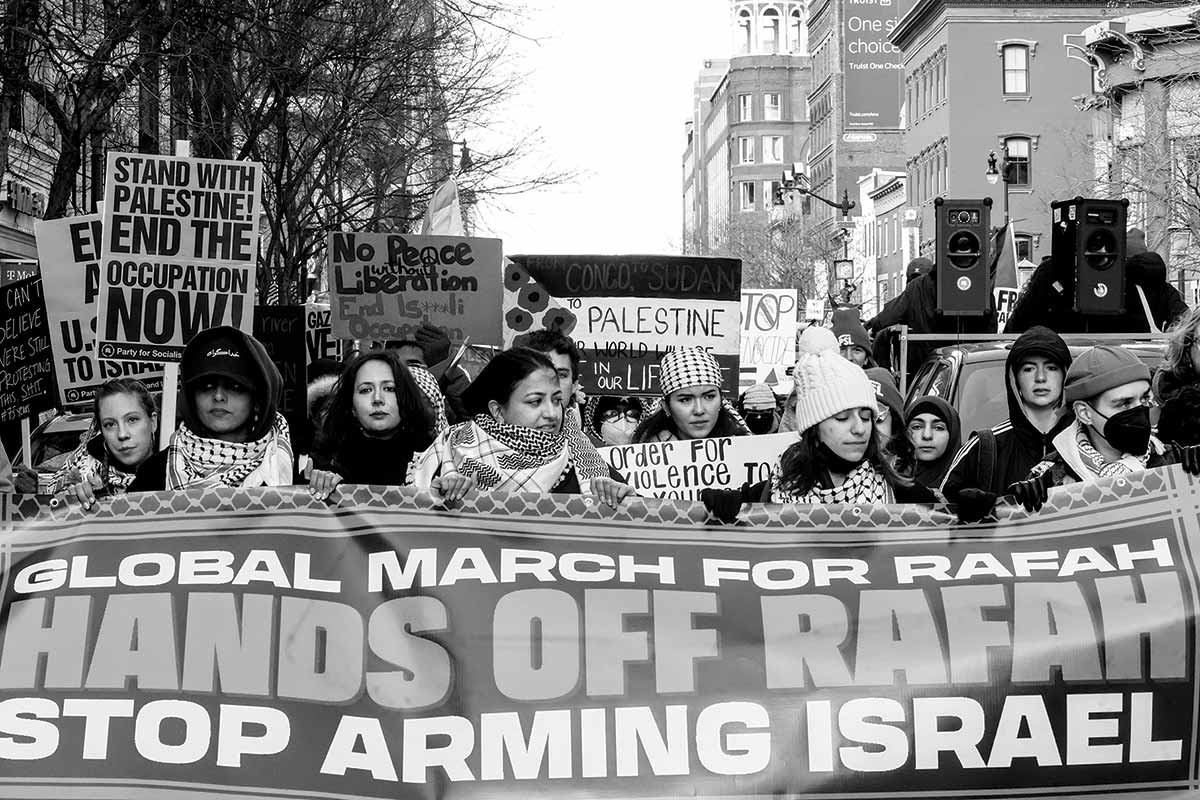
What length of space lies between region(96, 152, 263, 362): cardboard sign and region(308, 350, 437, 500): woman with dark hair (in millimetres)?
2452

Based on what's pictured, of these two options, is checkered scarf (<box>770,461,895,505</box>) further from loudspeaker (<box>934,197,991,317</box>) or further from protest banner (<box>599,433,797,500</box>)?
loudspeaker (<box>934,197,991,317</box>)

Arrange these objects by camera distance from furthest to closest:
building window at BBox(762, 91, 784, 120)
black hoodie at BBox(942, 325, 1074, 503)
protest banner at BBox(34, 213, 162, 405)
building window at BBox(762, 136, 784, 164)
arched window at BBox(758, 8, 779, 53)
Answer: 1. arched window at BBox(758, 8, 779, 53)
2. building window at BBox(762, 91, 784, 120)
3. building window at BBox(762, 136, 784, 164)
4. protest banner at BBox(34, 213, 162, 405)
5. black hoodie at BBox(942, 325, 1074, 503)

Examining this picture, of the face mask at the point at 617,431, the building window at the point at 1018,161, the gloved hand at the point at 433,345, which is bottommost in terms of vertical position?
the face mask at the point at 617,431

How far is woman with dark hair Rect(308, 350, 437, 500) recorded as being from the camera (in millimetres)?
6301

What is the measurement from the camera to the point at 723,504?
203 inches

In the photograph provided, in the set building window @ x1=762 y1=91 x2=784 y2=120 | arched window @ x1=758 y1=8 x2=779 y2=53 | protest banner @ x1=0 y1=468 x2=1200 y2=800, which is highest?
arched window @ x1=758 y1=8 x2=779 y2=53

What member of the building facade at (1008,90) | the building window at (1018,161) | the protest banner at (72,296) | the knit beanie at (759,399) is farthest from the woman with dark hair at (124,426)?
the building window at (1018,161)

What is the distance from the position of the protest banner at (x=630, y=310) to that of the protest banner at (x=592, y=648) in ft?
17.8

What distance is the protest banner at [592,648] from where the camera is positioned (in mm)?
4719

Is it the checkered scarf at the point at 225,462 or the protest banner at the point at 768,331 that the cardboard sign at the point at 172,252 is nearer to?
the checkered scarf at the point at 225,462

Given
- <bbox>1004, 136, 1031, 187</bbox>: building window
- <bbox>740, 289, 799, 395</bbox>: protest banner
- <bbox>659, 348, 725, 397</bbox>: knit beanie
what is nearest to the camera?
<bbox>659, 348, 725, 397</bbox>: knit beanie

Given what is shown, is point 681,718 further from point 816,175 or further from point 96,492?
point 816,175

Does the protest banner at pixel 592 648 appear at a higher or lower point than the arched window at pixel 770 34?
lower

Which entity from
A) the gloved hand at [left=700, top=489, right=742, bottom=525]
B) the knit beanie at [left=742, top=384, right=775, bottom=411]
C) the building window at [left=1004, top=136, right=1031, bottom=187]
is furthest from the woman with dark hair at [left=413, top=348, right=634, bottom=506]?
the building window at [left=1004, top=136, right=1031, bottom=187]
